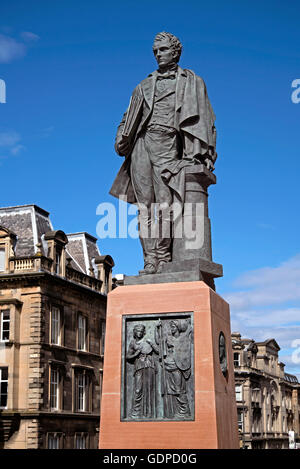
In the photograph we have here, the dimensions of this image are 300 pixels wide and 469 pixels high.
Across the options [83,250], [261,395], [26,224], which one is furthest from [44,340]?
[261,395]

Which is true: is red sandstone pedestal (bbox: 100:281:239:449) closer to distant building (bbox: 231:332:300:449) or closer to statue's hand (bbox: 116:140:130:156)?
statue's hand (bbox: 116:140:130:156)

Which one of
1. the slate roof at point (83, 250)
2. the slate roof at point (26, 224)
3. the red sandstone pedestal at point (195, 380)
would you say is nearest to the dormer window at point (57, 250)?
the slate roof at point (26, 224)

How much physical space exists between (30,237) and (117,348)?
122 ft

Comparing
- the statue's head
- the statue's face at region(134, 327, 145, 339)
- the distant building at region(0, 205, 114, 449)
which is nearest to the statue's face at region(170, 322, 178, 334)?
the statue's face at region(134, 327, 145, 339)

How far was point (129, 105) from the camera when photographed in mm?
11055

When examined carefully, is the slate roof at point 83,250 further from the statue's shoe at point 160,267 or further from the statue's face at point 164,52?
the statue's shoe at point 160,267

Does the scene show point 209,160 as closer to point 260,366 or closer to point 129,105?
point 129,105

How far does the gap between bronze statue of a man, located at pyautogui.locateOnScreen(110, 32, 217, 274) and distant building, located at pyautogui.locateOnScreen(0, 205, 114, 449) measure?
33328mm

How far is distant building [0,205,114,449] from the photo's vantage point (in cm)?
4209

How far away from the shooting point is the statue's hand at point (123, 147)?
431 inches

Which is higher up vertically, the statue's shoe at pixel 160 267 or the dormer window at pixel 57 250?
the dormer window at pixel 57 250

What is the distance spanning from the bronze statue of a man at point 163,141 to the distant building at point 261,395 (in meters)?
63.1
